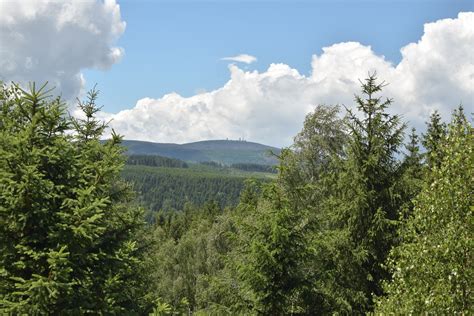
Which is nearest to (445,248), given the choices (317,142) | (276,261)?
(276,261)

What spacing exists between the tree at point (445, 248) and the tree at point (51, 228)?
Answer: 24.9ft

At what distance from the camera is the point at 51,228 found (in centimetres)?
1091

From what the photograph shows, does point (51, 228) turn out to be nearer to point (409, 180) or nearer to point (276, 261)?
point (276, 261)

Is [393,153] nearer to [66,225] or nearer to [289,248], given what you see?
[289,248]

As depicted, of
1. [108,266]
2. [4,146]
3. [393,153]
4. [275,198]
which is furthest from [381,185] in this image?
[4,146]

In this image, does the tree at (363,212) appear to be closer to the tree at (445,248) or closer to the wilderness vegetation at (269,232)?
the wilderness vegetation at (269,232)

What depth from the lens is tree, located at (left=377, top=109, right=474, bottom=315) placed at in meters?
10.5

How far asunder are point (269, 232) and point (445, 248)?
21.2ft

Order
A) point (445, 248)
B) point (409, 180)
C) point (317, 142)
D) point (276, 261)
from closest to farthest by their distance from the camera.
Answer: point (445, 248) < point (276, 261) < point (409, 180) < point (317, 142)

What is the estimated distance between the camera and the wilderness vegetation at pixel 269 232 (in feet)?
34.9

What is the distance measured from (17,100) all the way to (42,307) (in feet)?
18.0

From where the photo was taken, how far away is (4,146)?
1128cm

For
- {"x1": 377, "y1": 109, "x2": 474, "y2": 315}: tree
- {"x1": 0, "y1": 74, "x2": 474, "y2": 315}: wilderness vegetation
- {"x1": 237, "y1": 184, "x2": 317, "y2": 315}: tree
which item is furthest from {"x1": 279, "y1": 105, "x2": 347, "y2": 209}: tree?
{"x1": 377, "y1": 109, "x2": 474, "y2": 315}: tree

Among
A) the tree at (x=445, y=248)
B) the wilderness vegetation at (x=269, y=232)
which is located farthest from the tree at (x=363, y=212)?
the tree at (x=445, y=248)
